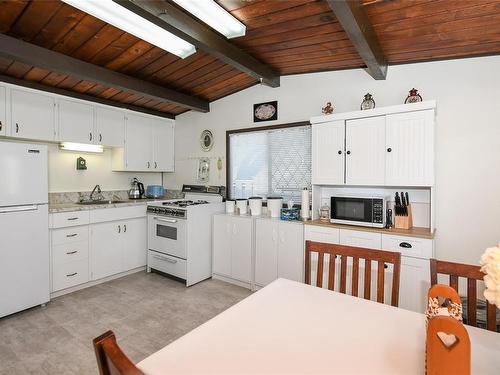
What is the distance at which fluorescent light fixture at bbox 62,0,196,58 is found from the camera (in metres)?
1.91

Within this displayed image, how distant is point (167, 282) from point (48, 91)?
8.81 feet

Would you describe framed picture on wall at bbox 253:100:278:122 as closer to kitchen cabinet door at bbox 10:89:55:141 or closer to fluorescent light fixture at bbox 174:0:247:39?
fluorescent light fixture at bbox 174:0:247:39

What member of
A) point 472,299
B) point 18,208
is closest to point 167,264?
point 18,208

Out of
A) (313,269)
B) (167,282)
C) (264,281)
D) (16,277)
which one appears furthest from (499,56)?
(16,277)

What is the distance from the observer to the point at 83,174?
408 centimetres

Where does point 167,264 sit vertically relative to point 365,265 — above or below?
below

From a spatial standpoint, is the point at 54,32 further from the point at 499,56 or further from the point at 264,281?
the point at 499,56

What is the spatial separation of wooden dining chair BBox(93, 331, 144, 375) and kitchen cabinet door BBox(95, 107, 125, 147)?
3.72 metres

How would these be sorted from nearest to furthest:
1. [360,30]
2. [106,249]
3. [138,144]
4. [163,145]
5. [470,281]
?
[470,281] → [360,30] → [106,249] → [138,144] → [163,145]

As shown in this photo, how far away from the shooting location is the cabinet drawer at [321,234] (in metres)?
2.86

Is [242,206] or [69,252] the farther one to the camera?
[242,206]

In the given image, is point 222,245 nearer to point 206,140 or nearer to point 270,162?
point 270,162

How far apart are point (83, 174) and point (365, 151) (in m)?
3.74

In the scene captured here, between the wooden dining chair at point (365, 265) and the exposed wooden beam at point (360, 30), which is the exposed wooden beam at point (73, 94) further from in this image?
the wooden dining chair at point (365, 265)
